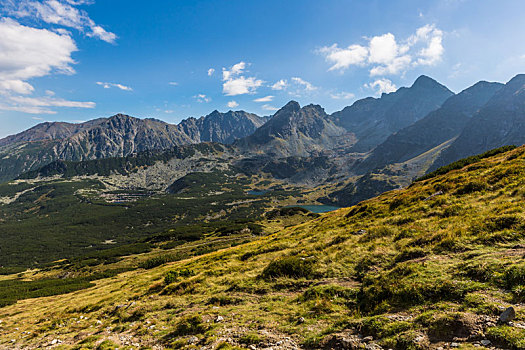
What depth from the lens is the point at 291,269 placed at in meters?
18.8

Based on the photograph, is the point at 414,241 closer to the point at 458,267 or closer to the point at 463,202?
the point at 458,267

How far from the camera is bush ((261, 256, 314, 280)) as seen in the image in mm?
18109

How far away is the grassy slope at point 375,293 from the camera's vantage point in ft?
29.7

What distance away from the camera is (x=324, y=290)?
14242mm

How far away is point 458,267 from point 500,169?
22.9 meters

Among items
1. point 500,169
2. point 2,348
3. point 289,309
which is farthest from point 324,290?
point 2,348

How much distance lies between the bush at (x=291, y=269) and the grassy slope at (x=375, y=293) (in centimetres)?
9

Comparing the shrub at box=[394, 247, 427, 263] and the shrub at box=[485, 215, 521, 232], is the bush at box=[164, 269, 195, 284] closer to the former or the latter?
the shrub at box=[394, 247, 427, 263]

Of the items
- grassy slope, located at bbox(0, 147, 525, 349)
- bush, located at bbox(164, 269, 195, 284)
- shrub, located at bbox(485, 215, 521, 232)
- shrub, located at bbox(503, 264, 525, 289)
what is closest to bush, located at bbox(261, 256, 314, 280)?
grassy slope, located at bbox(0, 147, 525, 349)

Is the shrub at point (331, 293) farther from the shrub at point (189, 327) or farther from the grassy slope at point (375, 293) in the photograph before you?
the shrub at point (189, 327)

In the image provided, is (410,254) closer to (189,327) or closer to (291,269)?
(291,269)

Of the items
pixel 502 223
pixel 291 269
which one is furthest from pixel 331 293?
pixel 502 223

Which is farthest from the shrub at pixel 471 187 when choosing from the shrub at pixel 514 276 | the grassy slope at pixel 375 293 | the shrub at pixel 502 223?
the shrub at pixel 514 276

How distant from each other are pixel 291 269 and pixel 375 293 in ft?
25.1
